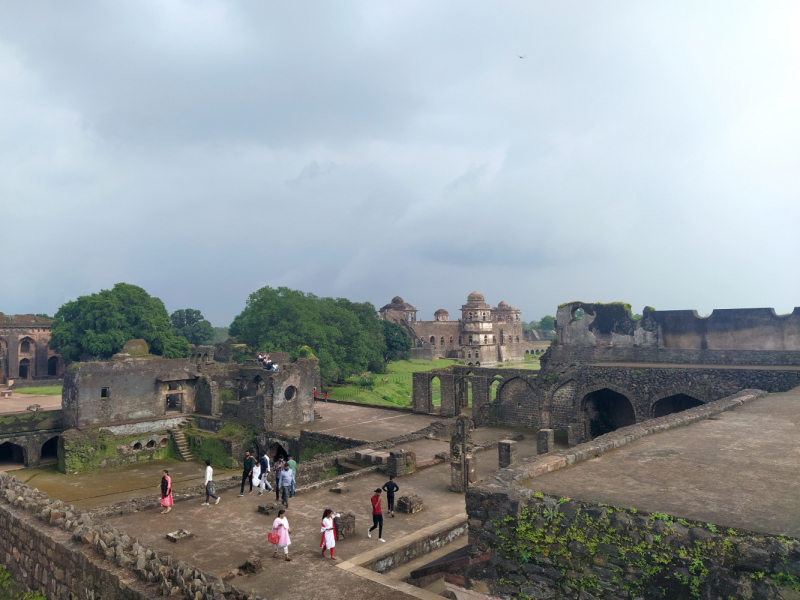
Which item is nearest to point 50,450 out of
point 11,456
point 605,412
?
point 11,456

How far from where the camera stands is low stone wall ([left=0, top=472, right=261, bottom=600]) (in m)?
6.26

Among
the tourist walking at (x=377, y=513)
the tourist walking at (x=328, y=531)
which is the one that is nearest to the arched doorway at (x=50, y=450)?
the tourist walking at (x=377, y=513)

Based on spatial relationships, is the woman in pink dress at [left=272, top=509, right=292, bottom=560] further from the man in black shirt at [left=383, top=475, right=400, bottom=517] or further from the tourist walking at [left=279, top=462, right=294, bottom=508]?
the tourist walking at [left=279, top=462, right=294, bottom=508]

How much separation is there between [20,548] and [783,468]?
39.5 ft

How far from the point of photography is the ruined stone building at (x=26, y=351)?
48.3 m

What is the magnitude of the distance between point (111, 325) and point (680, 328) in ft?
131

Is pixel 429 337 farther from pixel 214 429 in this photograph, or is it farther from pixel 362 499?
pixel 362 499

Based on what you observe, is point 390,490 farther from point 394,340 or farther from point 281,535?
point 394,340

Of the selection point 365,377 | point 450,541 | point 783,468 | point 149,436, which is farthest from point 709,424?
point 365,377

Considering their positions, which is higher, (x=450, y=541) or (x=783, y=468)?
(x=783, y=468)

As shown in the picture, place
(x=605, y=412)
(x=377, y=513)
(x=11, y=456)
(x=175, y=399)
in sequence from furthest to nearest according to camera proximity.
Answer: (x=175, y=399) → (x=11, y=456) → (x=605, y=412) → (x=377, y=513)

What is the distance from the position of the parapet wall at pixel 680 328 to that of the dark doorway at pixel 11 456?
1088 inches

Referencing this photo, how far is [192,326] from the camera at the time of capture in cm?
6588

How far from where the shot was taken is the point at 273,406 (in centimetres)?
2608
